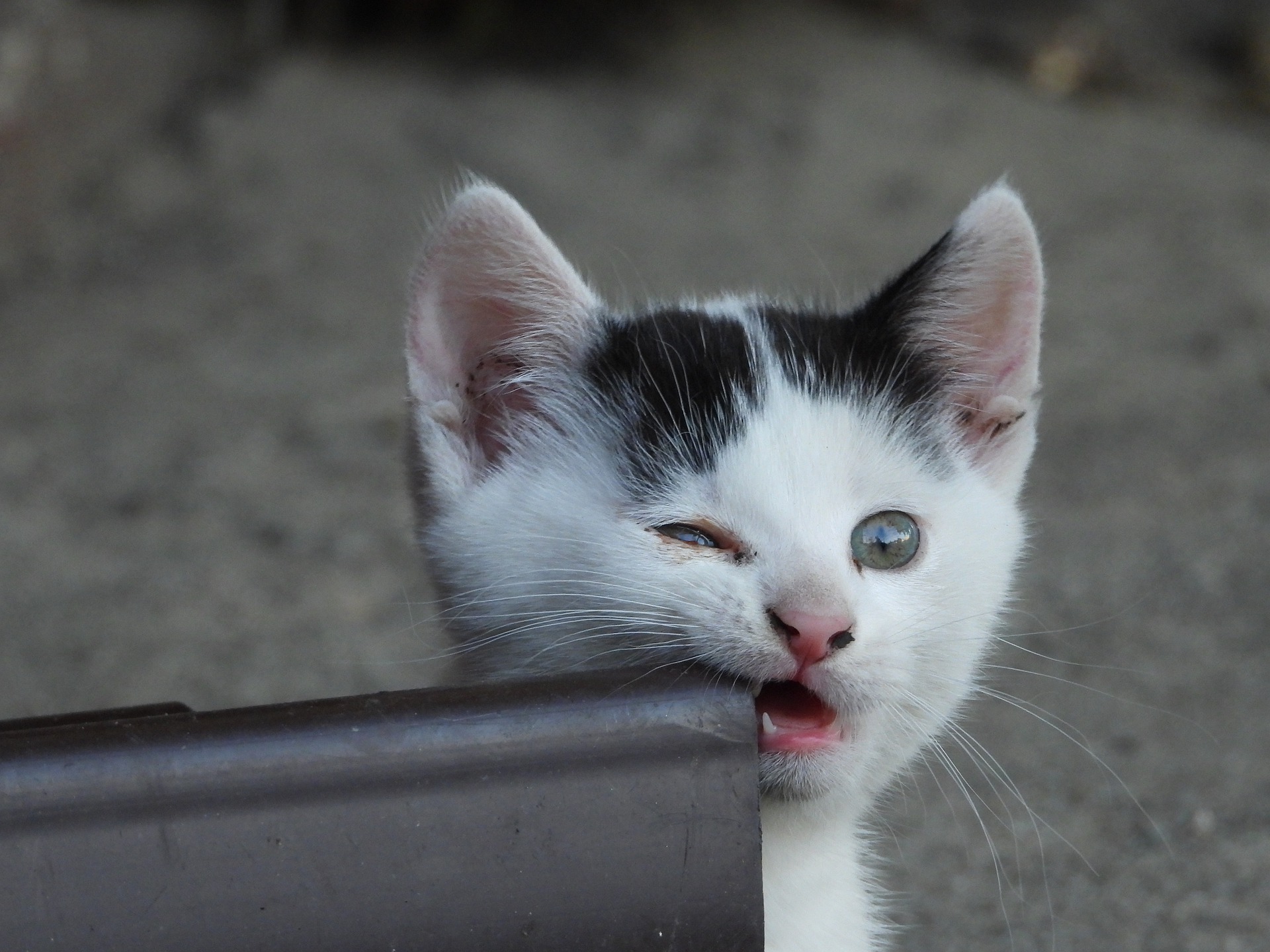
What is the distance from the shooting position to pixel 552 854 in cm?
136

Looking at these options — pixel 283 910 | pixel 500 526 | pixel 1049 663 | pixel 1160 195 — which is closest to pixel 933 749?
pixel 500 526

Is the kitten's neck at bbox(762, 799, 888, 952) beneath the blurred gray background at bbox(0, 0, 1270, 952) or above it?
beneath

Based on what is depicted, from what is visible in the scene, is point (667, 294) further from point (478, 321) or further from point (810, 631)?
point (810, 631)

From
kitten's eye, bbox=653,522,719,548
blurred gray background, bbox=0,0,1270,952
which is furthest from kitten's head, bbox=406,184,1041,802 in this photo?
blurred gray background, bbox=0,0,1270,952

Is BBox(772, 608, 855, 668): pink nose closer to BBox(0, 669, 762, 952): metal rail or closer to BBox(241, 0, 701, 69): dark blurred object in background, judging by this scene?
BBox(0, 669, 762, 952): metal rail

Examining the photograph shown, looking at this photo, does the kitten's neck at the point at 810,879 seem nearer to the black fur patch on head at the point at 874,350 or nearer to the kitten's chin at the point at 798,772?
the kitten's chin at the point at 798,772

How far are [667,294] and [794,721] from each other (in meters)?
3.52

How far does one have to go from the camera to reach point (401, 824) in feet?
4.37

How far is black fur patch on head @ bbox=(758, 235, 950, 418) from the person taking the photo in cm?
181

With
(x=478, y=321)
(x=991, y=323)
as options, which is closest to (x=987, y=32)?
(x=991, y=323)

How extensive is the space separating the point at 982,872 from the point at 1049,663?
3.04ft

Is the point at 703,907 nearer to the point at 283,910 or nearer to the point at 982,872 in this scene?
the point at 283,910

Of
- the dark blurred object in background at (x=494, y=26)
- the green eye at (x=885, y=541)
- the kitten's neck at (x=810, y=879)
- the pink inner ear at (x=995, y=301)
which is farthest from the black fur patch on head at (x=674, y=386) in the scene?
the dark blurred object in background at (x=494, y=26)

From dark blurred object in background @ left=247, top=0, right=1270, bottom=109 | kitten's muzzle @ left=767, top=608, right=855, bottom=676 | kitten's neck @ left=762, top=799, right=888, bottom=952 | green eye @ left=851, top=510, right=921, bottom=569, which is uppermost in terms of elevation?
dark blurred object in background @ left=247, top=0, right=1270, bottom=109
